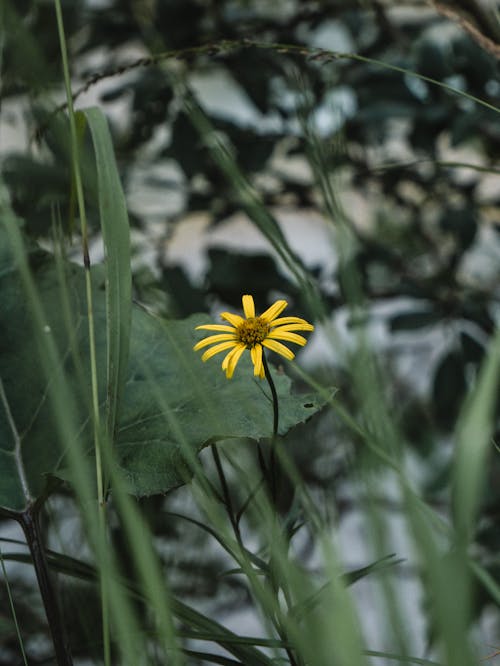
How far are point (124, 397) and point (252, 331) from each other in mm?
75

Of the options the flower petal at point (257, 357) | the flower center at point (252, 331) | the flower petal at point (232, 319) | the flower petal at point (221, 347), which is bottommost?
the flower petal at point (257, 357)

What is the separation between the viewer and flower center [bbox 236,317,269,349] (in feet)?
0.82

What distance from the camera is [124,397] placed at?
305 millimetres

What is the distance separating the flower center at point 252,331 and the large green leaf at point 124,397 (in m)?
0.02

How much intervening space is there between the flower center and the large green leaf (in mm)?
21

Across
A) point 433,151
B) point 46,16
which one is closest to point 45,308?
point 433,151

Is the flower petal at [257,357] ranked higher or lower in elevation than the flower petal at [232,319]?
lower

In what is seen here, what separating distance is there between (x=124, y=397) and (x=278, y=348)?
3.6 inches

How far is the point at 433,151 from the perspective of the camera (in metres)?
0.66

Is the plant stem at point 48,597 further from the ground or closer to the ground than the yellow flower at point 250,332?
closer to the ground

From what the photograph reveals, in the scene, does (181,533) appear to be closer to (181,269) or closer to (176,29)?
(181,269)

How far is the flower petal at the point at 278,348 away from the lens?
0.23 meters

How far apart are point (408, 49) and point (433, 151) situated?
3.4 inches

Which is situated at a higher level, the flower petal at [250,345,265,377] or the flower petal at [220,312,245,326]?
the flower petal at [220,312,245,326]
